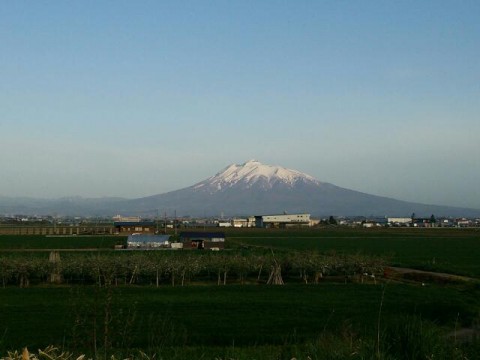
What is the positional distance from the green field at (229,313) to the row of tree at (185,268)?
0.29ft

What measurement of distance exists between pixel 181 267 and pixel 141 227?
63.5 metres

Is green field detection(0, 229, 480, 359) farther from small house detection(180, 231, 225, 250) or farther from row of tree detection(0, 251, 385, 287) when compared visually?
small house detection(180, 231, 225, 250)

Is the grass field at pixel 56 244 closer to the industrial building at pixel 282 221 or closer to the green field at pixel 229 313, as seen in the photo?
the green field at pixel 229 313

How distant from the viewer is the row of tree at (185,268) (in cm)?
3031

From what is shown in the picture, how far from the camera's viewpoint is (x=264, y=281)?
1273 inches

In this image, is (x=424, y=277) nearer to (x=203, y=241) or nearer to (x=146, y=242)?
(x=203, y=241)

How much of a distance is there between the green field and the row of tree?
9cm

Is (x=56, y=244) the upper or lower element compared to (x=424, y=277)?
lower

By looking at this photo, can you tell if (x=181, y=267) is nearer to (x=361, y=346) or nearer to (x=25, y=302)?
(x=25, y=302)

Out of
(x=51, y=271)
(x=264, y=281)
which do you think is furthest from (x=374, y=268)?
(x=51, y=271)

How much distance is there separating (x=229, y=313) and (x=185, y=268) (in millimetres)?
11191

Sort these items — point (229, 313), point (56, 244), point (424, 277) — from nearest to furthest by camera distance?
point (229, 313) < point (424, 277) < point (56, 244)

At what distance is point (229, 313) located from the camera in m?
19.7

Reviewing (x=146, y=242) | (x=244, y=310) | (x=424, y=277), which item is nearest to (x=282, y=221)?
(x=146, y=242)
